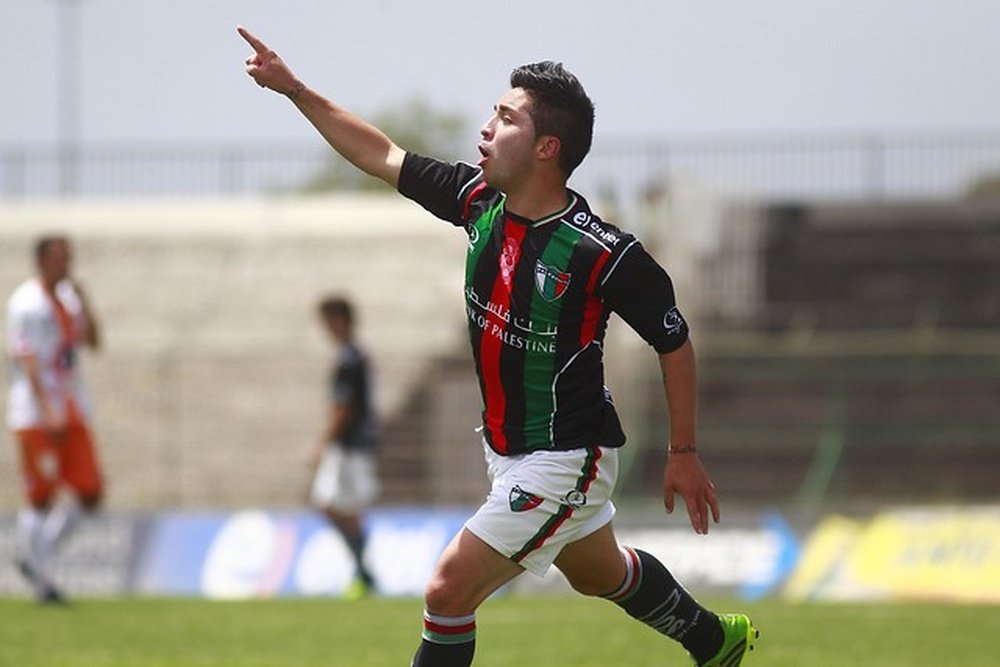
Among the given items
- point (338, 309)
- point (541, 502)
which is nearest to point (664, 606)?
point (541, 502)

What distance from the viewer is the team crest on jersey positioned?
7.10 meters

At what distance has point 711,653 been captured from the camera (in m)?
7.81

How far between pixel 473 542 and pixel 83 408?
903cm

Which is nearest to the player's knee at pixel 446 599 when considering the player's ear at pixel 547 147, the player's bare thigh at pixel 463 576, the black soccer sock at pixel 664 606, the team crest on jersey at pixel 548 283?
the player's bare thigh at pixel 463 576

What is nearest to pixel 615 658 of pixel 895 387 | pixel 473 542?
pixel 473 542

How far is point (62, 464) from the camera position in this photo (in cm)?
1570

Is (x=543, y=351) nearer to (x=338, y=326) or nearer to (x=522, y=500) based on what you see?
(x=522, y=500)

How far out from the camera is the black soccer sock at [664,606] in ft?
25.1

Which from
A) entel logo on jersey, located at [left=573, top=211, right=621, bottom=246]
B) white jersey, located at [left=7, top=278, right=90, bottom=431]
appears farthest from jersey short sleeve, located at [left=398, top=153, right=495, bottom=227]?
white jersey, located at [left=7, top=278, right=90, bottom=431]

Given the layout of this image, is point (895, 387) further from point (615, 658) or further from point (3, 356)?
point (615, 658)

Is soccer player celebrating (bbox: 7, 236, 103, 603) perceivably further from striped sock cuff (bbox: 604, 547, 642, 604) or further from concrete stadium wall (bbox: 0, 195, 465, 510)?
striped sock cuff (bbox: 604, 547, 642, 604)

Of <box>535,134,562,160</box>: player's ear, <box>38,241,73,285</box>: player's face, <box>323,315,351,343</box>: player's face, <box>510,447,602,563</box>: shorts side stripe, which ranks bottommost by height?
<box>323,315,351,343</box>: player's face

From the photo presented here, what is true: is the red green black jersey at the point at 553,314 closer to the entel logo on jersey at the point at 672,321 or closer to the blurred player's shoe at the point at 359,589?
the entel logo on jersey at the point at 672,321

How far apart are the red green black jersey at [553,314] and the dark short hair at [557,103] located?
0.23m
